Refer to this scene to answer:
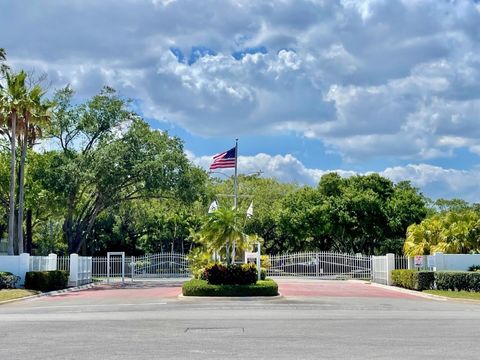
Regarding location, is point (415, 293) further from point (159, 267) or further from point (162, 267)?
point (159, 267)

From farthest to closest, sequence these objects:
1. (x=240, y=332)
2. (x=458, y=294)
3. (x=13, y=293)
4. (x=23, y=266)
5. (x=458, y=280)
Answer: (x=23, y=266)
(x=458, y=280)
(x=13, y=293)
(x=458, y=294)
(x=240, y=332)

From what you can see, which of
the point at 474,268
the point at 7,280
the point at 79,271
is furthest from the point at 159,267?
the point at 474,268

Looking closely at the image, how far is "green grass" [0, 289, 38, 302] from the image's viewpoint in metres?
31.3

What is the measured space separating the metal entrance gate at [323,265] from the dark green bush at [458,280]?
17.0 metres

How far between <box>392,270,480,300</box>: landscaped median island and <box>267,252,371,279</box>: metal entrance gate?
1343 cm

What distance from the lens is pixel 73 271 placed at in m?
42.8

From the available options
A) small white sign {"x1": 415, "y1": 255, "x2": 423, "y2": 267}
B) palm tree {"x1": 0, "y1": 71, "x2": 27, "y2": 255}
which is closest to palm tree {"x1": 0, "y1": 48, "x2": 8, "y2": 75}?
palm tree {"x1": 0, "y1": 71, "x2": 27, "y2": 255}

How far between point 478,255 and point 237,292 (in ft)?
48.2

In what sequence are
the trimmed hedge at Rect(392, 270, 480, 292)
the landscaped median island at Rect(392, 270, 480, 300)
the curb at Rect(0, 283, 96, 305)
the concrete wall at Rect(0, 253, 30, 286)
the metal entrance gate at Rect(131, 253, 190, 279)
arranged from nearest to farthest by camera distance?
the curb at Rect(0, 283, 96, 305), the landscaped median island at Rect(392, 270, 480, 300), the trimmed hedge at Rect(392, 270, 480, 292), the concrete wall at Rect(0, 253, 30, 286), the metal entrance gate at Rect(131, 253, 190, 279)

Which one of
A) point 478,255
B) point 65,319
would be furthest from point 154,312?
point 478,255

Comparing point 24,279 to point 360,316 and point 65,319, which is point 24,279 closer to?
point 65,319

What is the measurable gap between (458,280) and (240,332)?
824 inches

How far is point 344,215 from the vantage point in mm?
58688

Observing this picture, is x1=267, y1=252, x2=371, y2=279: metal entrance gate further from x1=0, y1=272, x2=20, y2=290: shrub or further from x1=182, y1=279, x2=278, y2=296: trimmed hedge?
x1=0, y1=272, x2=20, y2=290: shrub
